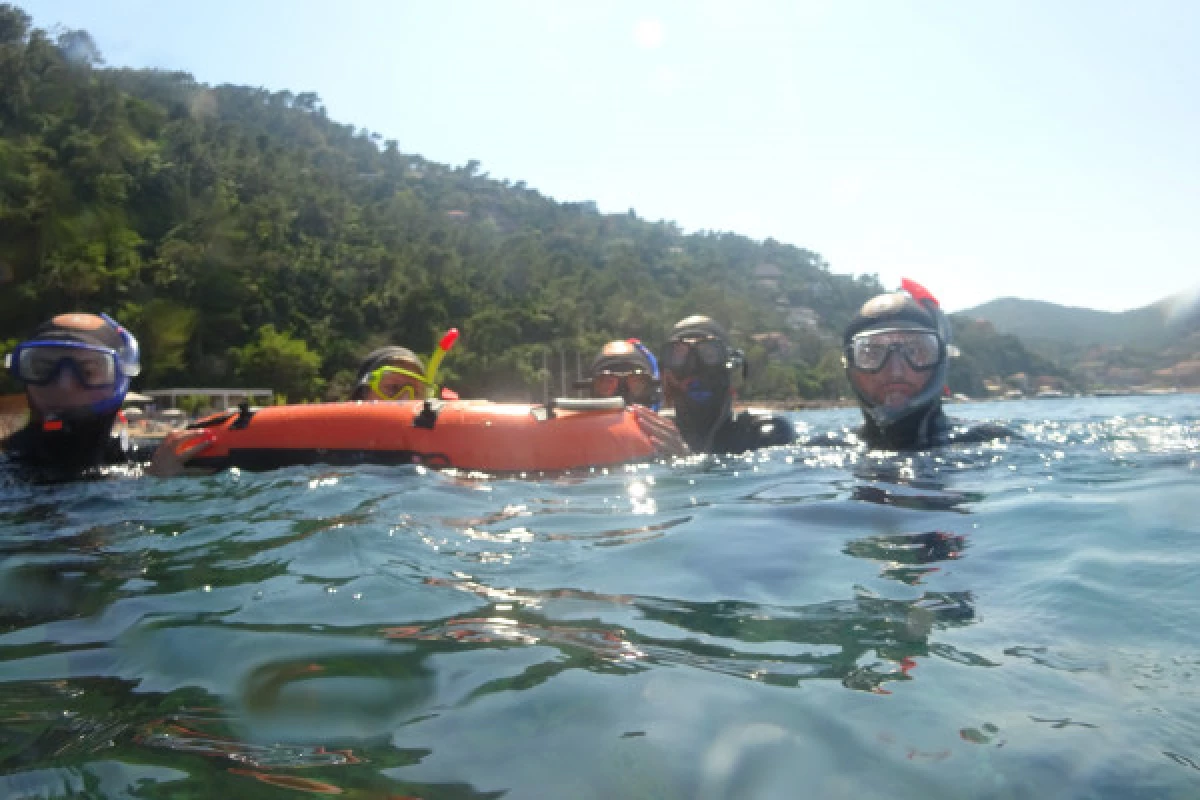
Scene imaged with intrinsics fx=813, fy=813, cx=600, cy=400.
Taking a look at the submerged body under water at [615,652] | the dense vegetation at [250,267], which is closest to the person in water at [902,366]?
the submerged body under water at [615,652]

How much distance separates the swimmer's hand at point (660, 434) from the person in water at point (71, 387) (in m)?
3.17

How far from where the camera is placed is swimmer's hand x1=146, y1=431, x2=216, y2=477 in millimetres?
5359

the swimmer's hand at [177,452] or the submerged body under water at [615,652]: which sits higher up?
the swimmer's hand at [177,452]

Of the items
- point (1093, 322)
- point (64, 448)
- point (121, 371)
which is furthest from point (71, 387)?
point (1093, 322)

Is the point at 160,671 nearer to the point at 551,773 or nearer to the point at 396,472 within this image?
the point at 551,773

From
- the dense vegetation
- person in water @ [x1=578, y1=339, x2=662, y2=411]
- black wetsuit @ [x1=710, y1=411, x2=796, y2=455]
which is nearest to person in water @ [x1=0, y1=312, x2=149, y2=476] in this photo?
person in water @ [x1=578, y1=339, x2=662, y2=411]

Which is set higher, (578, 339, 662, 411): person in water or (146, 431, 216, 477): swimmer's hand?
(578, 339, 662, 411): person in water

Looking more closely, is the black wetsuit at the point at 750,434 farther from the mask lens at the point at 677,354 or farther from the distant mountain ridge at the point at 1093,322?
the distant mountain ridge at the point at 1093,322

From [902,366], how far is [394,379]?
4178mm

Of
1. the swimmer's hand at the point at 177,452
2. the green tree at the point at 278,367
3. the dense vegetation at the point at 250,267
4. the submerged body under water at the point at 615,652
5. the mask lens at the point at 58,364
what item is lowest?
the submerged body under water at the point at 615,652

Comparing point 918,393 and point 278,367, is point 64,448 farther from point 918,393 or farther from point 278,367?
point 278,367

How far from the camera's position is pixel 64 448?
5.05 meters

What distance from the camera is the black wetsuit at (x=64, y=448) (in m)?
5.02

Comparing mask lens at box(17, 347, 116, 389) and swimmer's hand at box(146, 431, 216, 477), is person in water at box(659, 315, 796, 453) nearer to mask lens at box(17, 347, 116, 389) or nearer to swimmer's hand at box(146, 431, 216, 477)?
swimmer's hand at box(146, 431, 216, 477)
